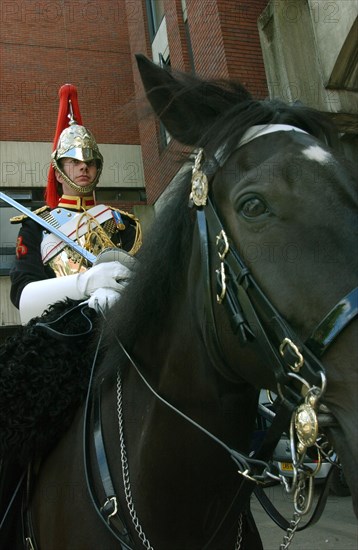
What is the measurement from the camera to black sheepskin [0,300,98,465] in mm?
2262

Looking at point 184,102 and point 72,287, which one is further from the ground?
point 184,102

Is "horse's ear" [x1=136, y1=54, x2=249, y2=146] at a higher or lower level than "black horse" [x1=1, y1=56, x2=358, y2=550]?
higher

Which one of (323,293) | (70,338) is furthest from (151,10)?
(323,293)

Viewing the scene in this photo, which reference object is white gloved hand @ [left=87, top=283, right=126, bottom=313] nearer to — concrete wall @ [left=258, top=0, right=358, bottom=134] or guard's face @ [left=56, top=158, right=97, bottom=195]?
guard's face @ [left=56, top=158, right=97, bottom=195]

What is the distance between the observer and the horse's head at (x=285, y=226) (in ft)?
4.15

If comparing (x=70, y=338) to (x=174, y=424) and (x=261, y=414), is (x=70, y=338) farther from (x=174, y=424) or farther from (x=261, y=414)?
(x=261, y=414)

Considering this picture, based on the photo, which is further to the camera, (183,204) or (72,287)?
(72,287)

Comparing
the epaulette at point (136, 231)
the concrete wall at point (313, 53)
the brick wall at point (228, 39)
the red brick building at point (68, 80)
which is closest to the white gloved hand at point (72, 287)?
the epaulette at point (136, 231)

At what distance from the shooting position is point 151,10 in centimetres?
1429

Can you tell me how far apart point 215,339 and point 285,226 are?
0.44m

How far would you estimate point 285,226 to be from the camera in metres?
1.40

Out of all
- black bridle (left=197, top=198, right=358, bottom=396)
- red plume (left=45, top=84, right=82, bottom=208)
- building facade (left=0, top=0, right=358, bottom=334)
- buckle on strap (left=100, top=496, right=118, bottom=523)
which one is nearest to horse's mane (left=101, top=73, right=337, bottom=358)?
black bridle (left=197, top=198, right=358, bottom=396)

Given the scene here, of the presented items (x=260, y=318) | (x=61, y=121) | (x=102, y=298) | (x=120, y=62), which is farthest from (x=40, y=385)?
(x=120, y=62)

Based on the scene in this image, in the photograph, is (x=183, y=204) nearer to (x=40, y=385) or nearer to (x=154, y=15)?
(x=40, y=385)
